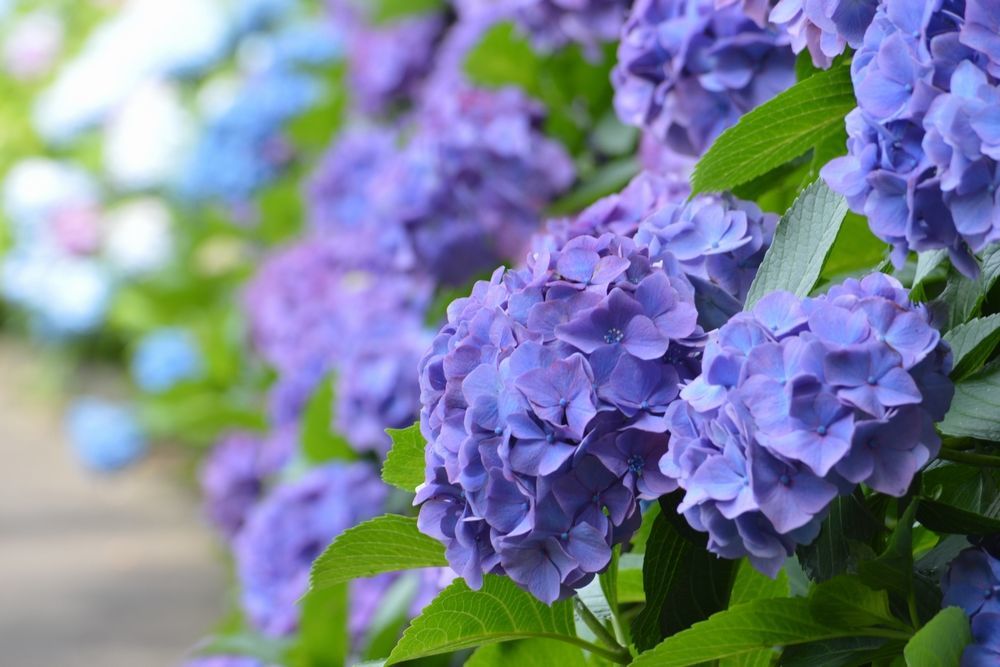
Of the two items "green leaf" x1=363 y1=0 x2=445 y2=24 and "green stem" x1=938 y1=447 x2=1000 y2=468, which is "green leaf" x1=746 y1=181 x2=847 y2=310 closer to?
"green stem" x1=938 y1=447 x2=1000 y2=468

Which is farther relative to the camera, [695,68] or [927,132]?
[695,68]

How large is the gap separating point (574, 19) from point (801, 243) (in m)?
0.67

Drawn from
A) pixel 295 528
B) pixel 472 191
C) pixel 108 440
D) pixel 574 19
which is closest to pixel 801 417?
pixel 574 19

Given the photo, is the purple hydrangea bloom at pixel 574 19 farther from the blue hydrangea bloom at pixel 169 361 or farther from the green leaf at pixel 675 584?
the blue hydrangea bloom at pixel 169 361

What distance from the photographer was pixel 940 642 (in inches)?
20.5

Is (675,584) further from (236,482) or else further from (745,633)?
(236,482)

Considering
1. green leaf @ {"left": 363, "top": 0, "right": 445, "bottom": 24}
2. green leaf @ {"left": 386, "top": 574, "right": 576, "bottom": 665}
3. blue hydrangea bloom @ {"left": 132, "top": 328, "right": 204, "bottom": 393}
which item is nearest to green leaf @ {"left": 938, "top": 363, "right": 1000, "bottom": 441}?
green leaf @ {"left": 386, "top": 574, "right": 576, "bottom": 665}

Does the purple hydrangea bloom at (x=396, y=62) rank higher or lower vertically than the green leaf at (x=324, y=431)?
higher

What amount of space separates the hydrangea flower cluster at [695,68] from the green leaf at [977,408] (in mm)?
286

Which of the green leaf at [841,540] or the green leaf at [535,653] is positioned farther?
the green leaf at [535,653]

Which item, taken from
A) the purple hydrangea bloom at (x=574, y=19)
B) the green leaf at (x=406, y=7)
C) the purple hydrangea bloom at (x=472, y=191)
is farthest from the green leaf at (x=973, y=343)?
Result: the green leaf at (x=406, y=7)

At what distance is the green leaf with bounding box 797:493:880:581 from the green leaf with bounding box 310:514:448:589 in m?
0.18

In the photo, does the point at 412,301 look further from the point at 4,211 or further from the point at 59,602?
the point at 4,211

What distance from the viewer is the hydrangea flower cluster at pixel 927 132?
509mm
